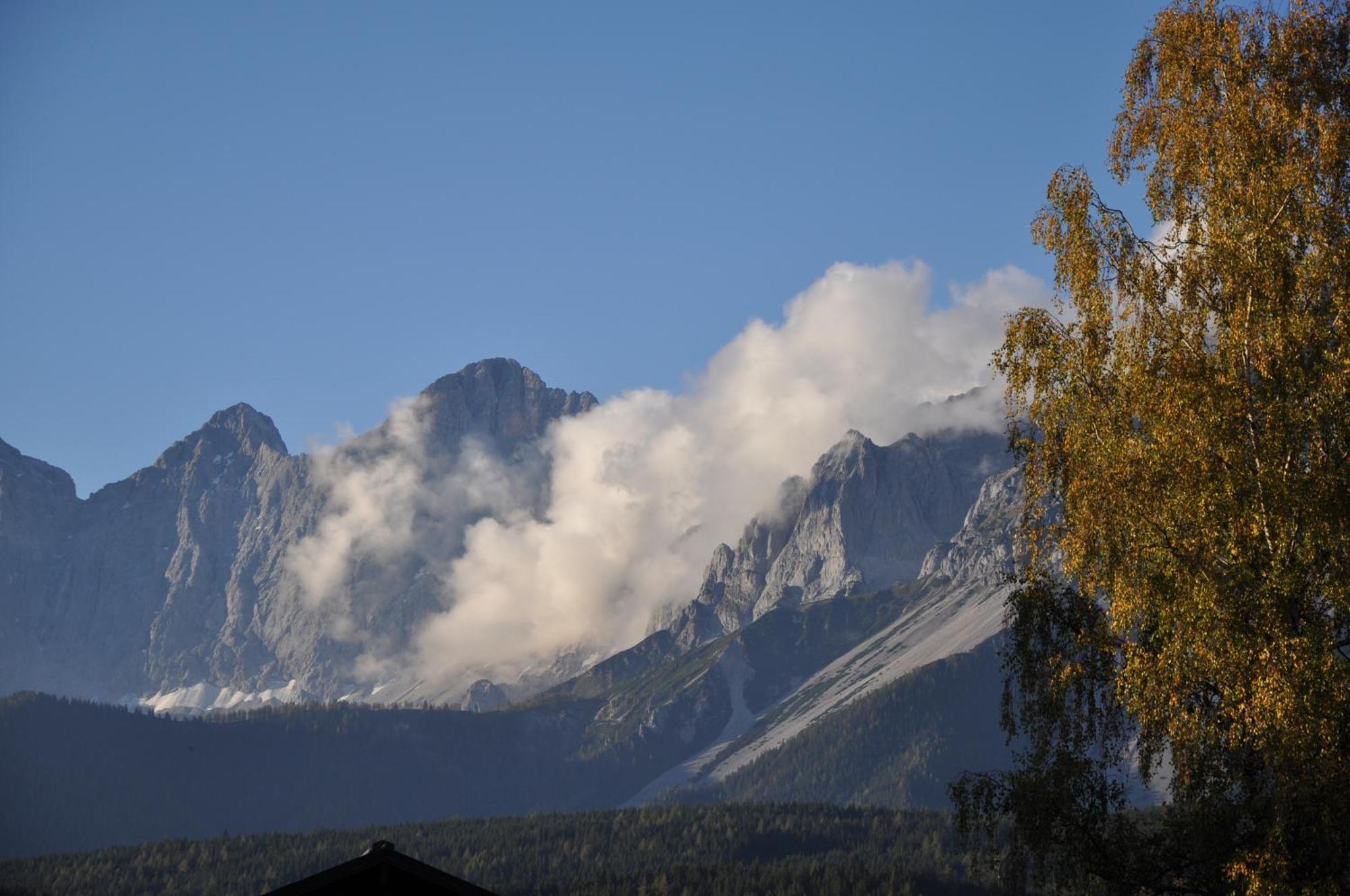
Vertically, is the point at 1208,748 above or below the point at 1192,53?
below

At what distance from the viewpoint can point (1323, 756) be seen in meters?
28.7

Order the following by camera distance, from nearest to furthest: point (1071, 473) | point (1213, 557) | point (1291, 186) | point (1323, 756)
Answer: point (1323, 756) < point (1213, 557) < point (1291, 186) < point (1071, 473)

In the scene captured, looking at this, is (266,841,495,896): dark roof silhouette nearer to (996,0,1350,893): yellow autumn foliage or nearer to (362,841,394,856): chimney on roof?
(362,841,394,856): chimney on roof

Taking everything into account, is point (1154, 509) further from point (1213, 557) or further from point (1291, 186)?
point (1291, 186)

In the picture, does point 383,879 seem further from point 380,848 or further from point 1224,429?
point 1224,429

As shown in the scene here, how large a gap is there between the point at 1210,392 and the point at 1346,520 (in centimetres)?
413

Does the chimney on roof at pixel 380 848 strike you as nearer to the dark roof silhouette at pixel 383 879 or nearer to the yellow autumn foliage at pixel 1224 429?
the dark roof silhouette at pixel 383 879

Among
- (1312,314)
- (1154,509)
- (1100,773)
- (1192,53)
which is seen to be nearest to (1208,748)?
(1100,773)

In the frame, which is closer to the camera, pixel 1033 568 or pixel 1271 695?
pixel 1271 695

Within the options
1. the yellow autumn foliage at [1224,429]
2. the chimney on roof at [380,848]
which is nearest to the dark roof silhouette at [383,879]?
the chimney on roof at [380,848]

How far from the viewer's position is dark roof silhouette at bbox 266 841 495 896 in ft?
92.4

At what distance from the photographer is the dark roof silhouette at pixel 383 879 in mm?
28172

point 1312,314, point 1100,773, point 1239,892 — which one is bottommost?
point 1239,892

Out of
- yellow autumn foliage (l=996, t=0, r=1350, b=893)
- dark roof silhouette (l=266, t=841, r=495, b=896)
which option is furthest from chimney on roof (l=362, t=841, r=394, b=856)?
yellow autumn foliage (l=996, t=0, r=1350, b=893)
